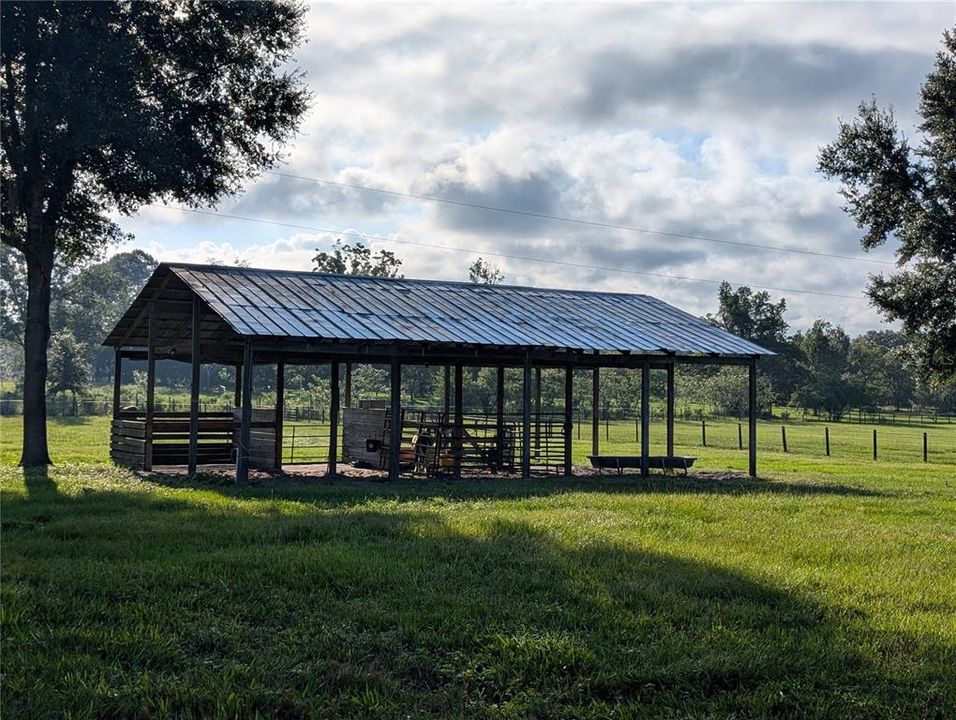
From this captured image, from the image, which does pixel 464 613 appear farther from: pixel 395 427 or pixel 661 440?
pixel 661 440

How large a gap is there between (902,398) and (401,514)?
94.0 metres

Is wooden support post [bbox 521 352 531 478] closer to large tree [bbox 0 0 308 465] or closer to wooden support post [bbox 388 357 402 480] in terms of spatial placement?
Answer: wooden support post [bbox 388 357 402 480]

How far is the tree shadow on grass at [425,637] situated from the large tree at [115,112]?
1268 cm

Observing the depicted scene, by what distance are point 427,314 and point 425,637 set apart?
1556 centimetres

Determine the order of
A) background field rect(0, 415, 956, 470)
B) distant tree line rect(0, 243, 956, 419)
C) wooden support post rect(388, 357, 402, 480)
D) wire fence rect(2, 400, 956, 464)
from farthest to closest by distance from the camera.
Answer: distant tree line rect(0, 243, 956, 419) < wire fence rect(2, 400, 956, 464) < background field rect(0, 415, 956, 470) < wooden support post rect(388, 357, 402, 480)

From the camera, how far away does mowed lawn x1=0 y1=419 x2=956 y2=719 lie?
575cm

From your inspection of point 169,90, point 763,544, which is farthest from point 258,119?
point 763,544

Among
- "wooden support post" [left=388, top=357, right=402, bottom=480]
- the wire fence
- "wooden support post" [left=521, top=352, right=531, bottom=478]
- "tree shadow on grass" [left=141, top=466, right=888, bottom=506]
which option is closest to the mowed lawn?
"tree shadow on grass" [left=141, top=466, right=888, bottom=506]

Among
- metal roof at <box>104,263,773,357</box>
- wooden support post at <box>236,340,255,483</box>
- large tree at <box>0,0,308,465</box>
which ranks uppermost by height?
large tree at <box>0,0,308,465</box>

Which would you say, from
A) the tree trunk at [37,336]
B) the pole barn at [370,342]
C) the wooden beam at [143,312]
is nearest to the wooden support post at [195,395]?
the pole barn at [370,342]

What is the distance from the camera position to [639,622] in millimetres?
7285

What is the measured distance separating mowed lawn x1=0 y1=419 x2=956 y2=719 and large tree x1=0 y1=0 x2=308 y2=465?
9.46m

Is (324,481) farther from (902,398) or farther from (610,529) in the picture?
(902,398)

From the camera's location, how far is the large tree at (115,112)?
20.0m
